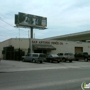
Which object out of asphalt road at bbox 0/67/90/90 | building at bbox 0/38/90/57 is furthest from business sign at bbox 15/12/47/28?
asphalt road at bbox 0/67/90/90

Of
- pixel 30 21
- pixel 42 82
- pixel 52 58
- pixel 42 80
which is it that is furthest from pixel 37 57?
pixel 30 21

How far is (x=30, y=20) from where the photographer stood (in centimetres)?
5584

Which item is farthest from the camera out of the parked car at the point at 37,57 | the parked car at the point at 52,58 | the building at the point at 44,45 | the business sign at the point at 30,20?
the business sign at the point at 30,20

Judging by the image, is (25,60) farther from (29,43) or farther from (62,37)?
(62,37)

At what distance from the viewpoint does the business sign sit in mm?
53000

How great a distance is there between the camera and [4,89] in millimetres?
8867

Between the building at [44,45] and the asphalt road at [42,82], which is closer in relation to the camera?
the asphalt road at [42,82]

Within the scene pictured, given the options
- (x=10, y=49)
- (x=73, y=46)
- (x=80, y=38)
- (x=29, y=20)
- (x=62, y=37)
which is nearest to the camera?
(x=10, y=49)

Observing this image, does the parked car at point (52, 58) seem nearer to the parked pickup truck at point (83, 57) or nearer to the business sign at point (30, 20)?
the parked pickup truck at point (83, 57)

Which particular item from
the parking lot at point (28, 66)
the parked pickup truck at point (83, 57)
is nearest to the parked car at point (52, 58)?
the parking lot at point (28, 66)

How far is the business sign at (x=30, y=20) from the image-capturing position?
53000mm

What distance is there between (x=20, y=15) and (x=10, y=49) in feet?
44.3

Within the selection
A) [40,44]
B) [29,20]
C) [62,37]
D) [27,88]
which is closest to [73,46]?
[40,44]

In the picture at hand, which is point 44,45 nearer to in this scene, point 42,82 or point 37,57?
point 37,57
